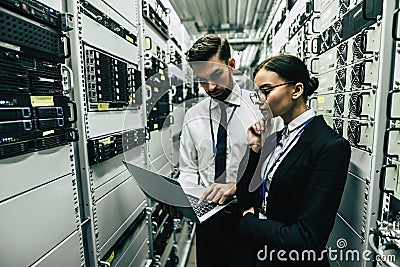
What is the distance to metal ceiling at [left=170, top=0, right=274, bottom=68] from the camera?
3.69 m

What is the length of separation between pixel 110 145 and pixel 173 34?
85.1 inches

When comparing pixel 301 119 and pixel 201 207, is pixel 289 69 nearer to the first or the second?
pixel 301 119

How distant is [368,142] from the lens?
1.26 metres

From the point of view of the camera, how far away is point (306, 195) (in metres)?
0.99

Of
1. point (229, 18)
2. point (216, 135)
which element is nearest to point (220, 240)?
point (216, 135)

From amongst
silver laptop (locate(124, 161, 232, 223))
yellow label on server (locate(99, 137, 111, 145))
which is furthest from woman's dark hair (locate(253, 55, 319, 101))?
yellow label on server (locate(99, 137, 111, 145))

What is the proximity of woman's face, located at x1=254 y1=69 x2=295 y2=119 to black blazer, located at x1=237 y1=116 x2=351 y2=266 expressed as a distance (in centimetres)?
14

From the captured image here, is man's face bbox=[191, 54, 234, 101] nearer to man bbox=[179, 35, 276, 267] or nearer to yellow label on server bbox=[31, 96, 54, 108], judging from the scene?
man bbox=[179, 35, 276, 267]

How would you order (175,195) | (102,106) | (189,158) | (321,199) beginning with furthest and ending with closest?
(189,158) → (102,106) → (175,195) → (321,199)

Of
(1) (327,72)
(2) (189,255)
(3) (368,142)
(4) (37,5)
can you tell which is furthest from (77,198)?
(2) (189,255)

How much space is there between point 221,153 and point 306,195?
0.65 m

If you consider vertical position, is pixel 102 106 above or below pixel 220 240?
above

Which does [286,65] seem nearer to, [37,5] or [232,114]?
[232,114]

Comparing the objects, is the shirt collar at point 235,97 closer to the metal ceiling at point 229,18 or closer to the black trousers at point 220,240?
the black trousers at point 220,240
